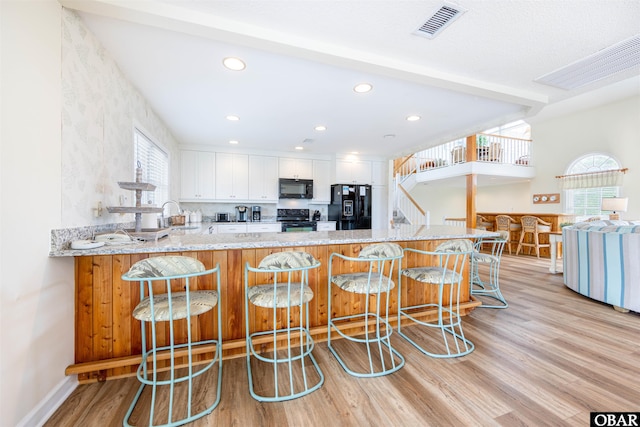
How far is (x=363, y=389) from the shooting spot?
1.60m

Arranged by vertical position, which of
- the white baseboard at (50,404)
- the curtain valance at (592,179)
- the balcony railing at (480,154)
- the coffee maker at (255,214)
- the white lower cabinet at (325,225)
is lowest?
the white baseboard at (50,404)

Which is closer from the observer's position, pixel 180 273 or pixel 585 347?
pixel 180 273

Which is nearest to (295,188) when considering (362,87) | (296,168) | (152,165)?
(296,168)

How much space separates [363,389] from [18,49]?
2527 millimetres

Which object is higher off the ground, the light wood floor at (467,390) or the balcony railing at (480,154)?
the balcony railing at (480,154)

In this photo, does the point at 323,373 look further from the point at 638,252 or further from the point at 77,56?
the point at 638,252

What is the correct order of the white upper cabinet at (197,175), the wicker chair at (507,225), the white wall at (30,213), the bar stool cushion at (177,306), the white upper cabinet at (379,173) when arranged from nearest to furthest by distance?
1. the white wall at (30,213)
2. the bar stool cushion at (177,306)
3. the white upper cabinet at (197,175)
4. the white upper cabinet at (379,173)
5. the wicker chair at (507,225)

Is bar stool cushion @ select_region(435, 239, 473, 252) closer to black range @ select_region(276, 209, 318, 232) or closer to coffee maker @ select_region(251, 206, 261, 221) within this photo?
black range @ select_region(276, 209, 318, 232)

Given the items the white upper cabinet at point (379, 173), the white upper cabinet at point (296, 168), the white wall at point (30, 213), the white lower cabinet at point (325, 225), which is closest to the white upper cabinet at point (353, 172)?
the white upper cabinet at point (379, 173)

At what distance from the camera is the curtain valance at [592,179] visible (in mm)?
5430

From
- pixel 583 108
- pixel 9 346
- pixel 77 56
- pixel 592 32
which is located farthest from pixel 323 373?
pixel 583 108

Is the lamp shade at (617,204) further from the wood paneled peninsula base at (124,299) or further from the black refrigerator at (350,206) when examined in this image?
the wood paneled peninsula base at (124,299)

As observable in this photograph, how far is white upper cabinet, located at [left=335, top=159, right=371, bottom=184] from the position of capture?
566 centimetres

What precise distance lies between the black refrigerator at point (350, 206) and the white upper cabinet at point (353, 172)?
5.7 inches
